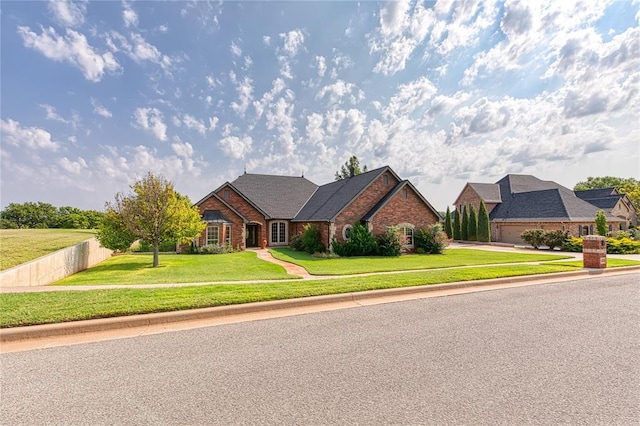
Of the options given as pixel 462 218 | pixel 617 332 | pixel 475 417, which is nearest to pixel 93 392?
pixel 475 417

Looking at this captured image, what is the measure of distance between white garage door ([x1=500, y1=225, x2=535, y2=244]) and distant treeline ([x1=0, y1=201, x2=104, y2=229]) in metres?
51.0

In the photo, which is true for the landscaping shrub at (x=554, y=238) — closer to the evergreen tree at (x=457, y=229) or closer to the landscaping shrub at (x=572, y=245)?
the landscaping shrub at (x=572, y=245)

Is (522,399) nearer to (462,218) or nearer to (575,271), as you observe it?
(575,271)

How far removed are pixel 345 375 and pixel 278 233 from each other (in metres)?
24.7

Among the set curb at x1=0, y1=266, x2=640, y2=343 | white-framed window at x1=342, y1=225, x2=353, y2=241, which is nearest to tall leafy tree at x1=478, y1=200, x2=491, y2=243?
white-framed window at x1=342, y1=225, x2=353, y2=241

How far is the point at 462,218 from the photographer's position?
39.3m

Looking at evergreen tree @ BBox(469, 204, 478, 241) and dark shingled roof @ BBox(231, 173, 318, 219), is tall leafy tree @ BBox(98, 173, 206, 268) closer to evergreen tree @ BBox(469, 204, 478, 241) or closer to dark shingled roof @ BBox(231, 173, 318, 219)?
dark shingled roof @ BBox(231, 173, 318, 219)

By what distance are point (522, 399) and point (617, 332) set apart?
12.8 ft

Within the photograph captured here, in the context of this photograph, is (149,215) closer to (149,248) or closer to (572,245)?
(149,248)

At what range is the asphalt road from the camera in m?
3.37

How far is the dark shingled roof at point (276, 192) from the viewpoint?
1126 inches

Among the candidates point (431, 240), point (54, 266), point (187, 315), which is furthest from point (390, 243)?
point (54, 266)

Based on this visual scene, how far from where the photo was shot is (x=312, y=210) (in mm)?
26922

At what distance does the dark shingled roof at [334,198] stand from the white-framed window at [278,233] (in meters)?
1.60
